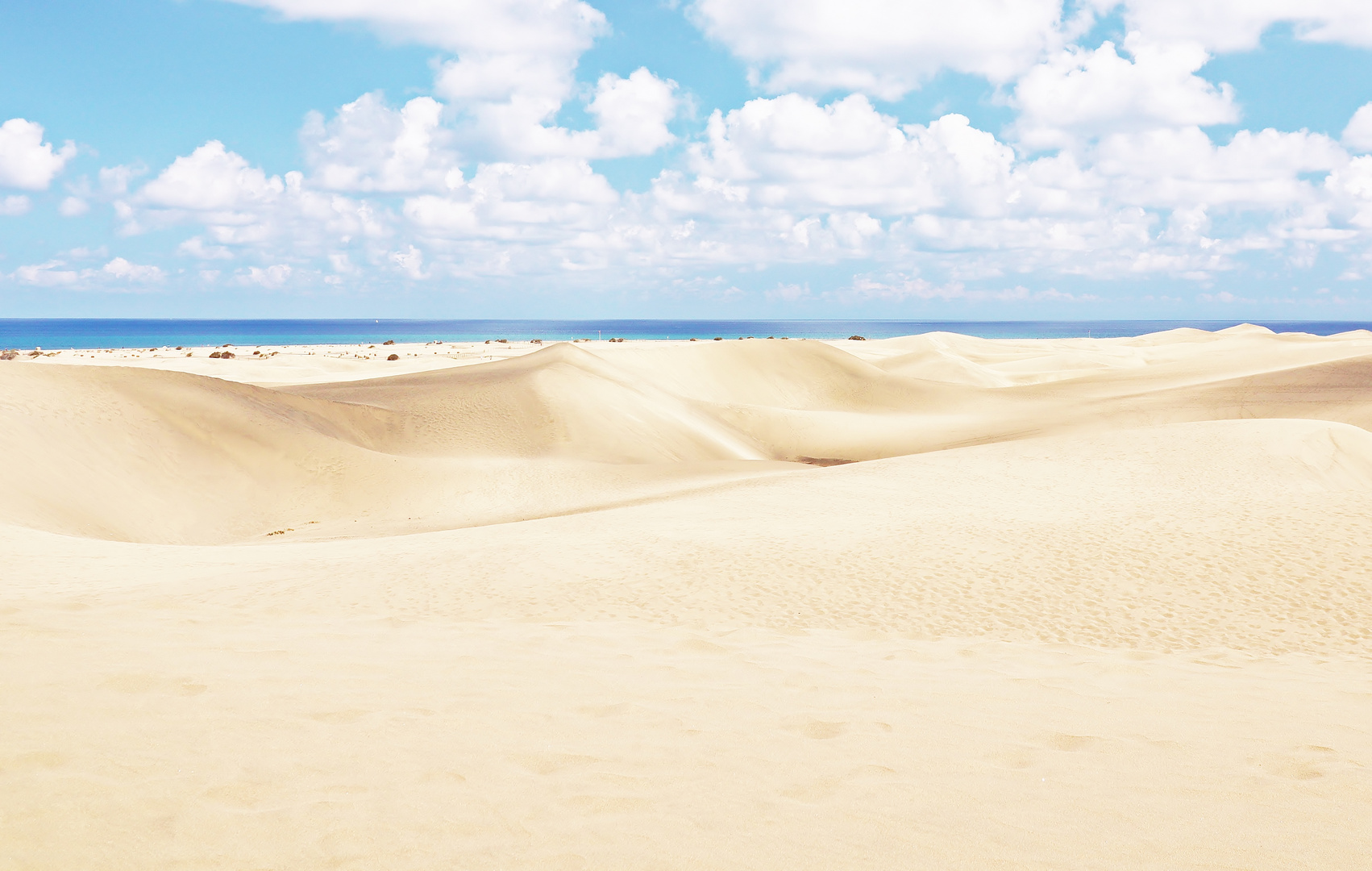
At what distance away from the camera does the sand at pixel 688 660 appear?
3.73 m

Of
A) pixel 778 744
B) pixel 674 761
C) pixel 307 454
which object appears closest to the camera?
pixel 674 761

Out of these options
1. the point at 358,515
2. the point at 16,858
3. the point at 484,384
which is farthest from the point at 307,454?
the point at 16,858

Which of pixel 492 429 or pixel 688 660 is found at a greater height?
pixel 492 429

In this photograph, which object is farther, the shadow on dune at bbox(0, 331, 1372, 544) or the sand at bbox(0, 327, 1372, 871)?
the shadow on dune at bbox(0, 331, 1372, 544)

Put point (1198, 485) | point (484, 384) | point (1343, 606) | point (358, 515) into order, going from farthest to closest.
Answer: point (484, 384)
point (358, 515)
point (1198, 485)
point (1343, 606)

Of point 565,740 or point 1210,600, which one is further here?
point 1210,600

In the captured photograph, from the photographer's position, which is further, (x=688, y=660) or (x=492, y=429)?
(x=492, y=429)

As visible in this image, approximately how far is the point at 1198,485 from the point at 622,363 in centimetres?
2653

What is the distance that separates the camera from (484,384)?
29375mm

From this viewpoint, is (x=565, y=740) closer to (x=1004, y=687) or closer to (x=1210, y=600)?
(x=1004, y=687)

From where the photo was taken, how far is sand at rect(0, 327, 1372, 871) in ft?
12.2

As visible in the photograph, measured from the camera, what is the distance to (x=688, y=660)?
6715 millimetres

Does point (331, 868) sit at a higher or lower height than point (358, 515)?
higher

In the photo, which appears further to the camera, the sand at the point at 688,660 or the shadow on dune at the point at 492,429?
the shadow on dune at the point at 492,429
